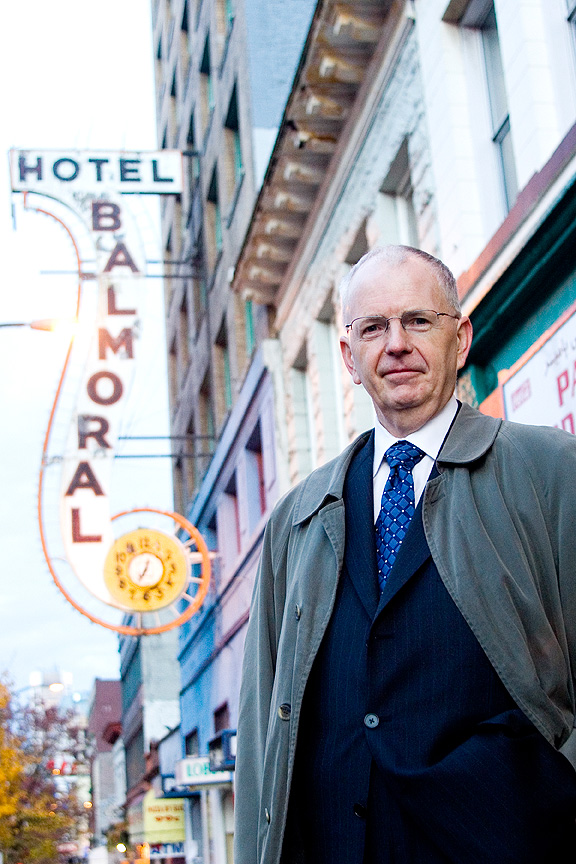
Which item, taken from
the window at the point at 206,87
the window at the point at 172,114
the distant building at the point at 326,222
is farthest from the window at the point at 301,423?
the window at the point at 172,114

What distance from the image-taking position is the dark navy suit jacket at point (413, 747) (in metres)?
2.16

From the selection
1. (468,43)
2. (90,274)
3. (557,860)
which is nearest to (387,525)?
(557,860)

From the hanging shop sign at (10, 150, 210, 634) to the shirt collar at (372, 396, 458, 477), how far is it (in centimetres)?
1374

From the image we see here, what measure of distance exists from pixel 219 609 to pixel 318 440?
24.5ft

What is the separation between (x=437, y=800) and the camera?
2201 mm

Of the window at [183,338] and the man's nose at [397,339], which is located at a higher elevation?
the window at [183,338]

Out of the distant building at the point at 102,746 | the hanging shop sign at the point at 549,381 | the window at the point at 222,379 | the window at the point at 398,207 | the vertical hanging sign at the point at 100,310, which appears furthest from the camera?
the distant building at the point at 102,746

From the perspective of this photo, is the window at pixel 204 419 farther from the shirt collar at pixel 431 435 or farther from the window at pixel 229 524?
the shirt collar at pixel 431 435

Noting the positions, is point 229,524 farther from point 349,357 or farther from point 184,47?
point 349,357

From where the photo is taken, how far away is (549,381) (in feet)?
22.2

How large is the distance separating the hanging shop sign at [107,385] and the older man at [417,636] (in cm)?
1377

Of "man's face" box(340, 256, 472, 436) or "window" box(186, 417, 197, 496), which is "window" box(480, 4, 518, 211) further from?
"window" box(186, 417, 197, 496)

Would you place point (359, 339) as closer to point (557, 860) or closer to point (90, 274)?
point (557, 860)

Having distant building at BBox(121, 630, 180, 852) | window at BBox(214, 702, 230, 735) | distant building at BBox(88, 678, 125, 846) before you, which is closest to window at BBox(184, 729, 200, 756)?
window at BBox(214, 702, 230, 735)
